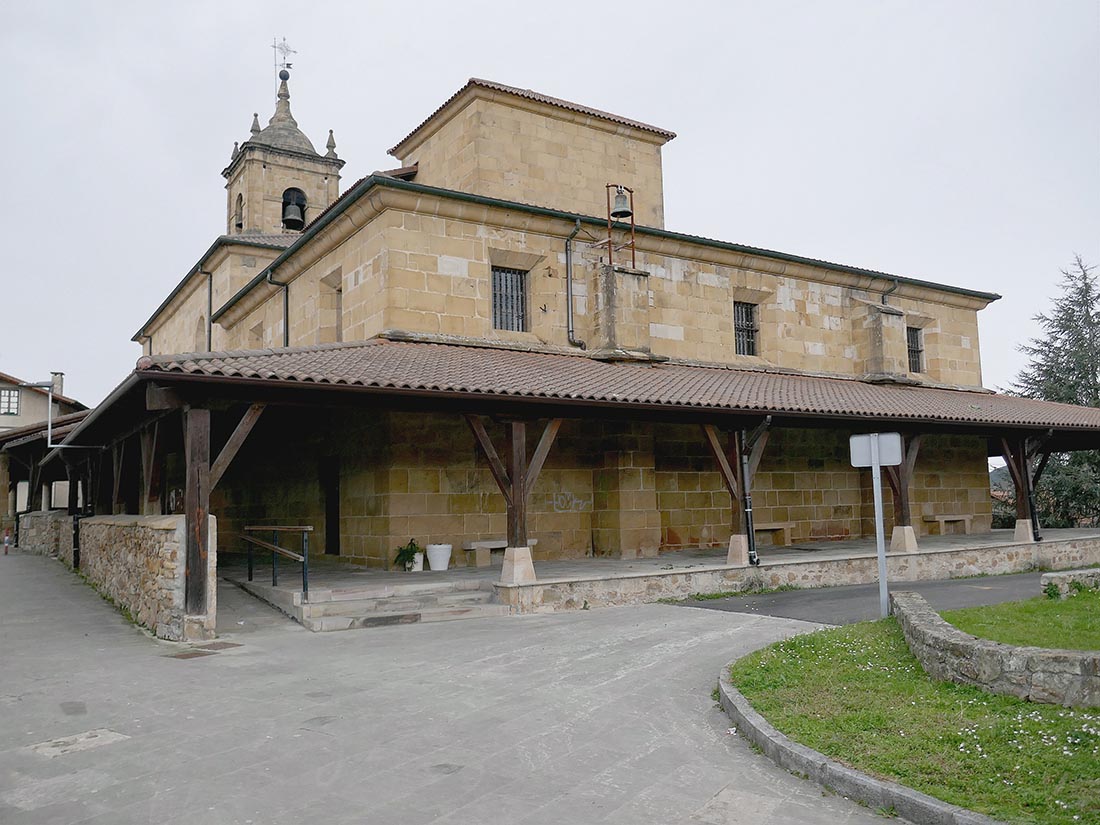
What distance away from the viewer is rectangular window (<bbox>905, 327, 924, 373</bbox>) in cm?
2188

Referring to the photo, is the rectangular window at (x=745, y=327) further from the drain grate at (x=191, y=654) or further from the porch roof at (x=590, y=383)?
the drain grate at (x=191, y=654)

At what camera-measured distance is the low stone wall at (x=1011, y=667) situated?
15.7 ft

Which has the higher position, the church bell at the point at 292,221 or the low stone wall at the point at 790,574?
the church bell at the point at 292,221

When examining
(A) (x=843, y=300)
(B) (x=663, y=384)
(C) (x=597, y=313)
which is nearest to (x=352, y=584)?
(B) (x=663, y=384)

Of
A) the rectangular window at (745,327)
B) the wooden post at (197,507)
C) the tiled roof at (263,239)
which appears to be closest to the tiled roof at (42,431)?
the tiled roof at (263,239)

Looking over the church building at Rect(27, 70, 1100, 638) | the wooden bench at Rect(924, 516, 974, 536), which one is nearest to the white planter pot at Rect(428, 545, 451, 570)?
the church building at Rect(27, 70, 1100, 638)

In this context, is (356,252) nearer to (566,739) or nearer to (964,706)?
(566,739)

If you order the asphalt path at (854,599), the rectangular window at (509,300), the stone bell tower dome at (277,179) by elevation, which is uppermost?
the stone bell tower dome at (277,179)

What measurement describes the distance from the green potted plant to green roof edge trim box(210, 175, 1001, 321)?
5.71m

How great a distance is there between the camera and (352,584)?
1080 cm

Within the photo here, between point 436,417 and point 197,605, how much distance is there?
16.6 ft

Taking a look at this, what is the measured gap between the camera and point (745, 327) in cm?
1855

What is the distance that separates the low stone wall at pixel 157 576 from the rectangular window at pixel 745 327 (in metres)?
12.3

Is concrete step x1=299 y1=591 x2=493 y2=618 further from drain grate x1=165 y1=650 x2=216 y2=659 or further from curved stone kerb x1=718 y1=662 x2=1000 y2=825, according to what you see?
curved stone kerb x1=718 y1=662 x2=1000 y2=825
